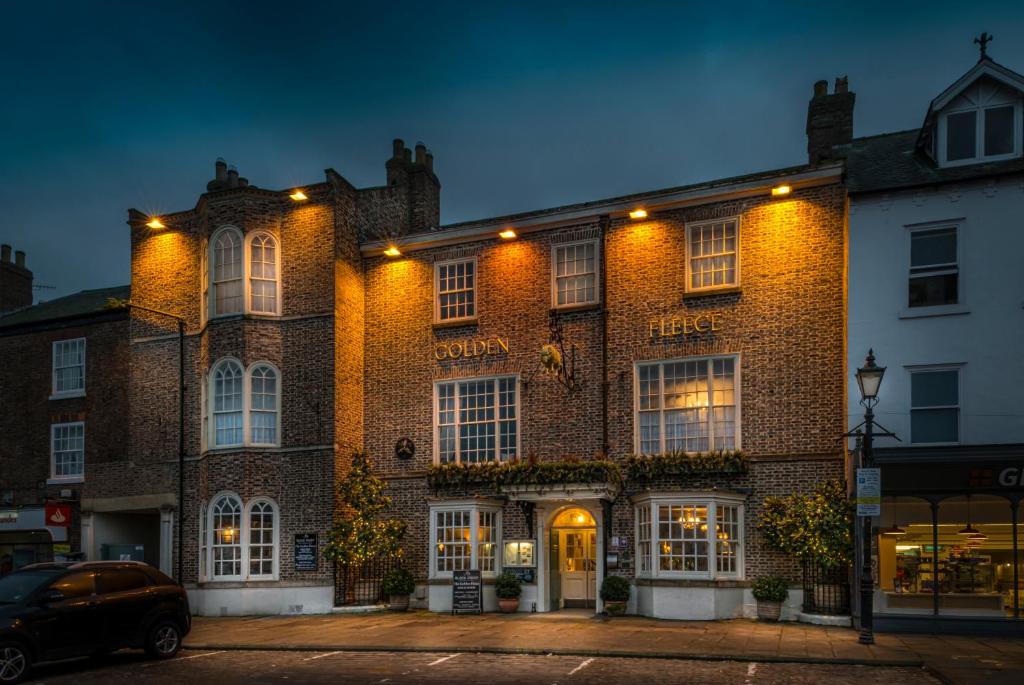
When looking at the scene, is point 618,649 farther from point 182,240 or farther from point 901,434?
point 182,240

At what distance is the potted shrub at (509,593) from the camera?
2212 cm

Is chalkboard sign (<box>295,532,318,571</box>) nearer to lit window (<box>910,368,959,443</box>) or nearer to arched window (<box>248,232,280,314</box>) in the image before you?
arched window (<box>248,232,280,314</box>)

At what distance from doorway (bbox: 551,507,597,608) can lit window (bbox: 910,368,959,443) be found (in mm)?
7782

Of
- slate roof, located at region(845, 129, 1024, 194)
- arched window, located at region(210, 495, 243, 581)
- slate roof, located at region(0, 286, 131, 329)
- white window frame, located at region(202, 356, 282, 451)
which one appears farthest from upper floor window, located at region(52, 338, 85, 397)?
slate roof, located at region(845, 129, 1024, 194)

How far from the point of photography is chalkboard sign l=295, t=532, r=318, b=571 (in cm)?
2356

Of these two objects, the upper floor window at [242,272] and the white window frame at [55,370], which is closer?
the upper floor window at [242,272]

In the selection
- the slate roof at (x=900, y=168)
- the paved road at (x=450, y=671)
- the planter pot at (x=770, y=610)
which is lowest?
the planter pot at (x=770, y=610)

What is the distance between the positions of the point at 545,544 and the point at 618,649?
263 inches

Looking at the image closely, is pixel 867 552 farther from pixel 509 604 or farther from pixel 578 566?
pixel 509 604

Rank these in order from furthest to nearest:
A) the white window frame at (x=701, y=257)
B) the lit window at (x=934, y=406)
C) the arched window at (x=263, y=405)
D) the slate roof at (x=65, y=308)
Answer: the slate roof at (x=65, y=308), the arched window at (x=263, y=405), the white window frame at (x=701, y=257), the lit window at (x=934, y=406)

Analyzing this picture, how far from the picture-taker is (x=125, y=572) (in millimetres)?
16078

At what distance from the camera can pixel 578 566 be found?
75.5 ft

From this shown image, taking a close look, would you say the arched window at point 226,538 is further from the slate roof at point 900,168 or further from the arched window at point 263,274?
the slate roof at point 900,168

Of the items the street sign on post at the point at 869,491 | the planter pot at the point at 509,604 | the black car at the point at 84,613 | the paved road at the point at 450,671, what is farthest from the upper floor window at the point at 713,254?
the black car at the point at 84,613
